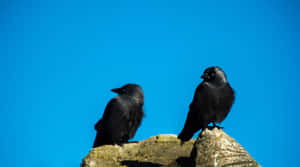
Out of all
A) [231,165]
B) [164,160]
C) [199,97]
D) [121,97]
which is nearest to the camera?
[231,165]

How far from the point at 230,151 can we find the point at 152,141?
3.79 metres

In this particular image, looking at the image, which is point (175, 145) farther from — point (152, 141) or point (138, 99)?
point (138, 99)

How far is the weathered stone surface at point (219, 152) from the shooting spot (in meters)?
8.16

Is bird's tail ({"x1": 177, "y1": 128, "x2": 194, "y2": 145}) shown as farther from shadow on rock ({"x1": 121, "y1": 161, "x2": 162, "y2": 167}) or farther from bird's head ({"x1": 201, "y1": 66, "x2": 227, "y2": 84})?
bird's head ({"x1": 201, "y1": 66, "x2": 227, "y2": 84})

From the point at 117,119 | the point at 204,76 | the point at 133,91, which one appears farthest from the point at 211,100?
the point at 117,119

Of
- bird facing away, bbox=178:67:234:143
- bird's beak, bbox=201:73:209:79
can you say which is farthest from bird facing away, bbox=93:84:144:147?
bird's beak, bbox=201:73:209:79

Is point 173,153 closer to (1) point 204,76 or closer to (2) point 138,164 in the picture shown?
(2) point 138,164

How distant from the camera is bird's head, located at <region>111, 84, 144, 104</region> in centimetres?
1131

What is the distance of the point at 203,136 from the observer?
28.4 ft

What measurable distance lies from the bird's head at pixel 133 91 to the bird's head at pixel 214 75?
2.22 metres

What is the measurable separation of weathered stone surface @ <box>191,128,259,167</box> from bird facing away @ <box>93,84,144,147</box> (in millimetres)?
2874

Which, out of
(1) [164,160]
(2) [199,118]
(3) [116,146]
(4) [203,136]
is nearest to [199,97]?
(2) [199,118]

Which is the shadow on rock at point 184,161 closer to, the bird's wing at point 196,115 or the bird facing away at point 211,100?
the bird's wing at point 196,115

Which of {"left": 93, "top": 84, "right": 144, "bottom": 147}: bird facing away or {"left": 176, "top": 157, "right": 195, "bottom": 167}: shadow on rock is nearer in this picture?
{"left": 176, "top": 157, "right": 195, "bottom": 167}: shadow on rock
